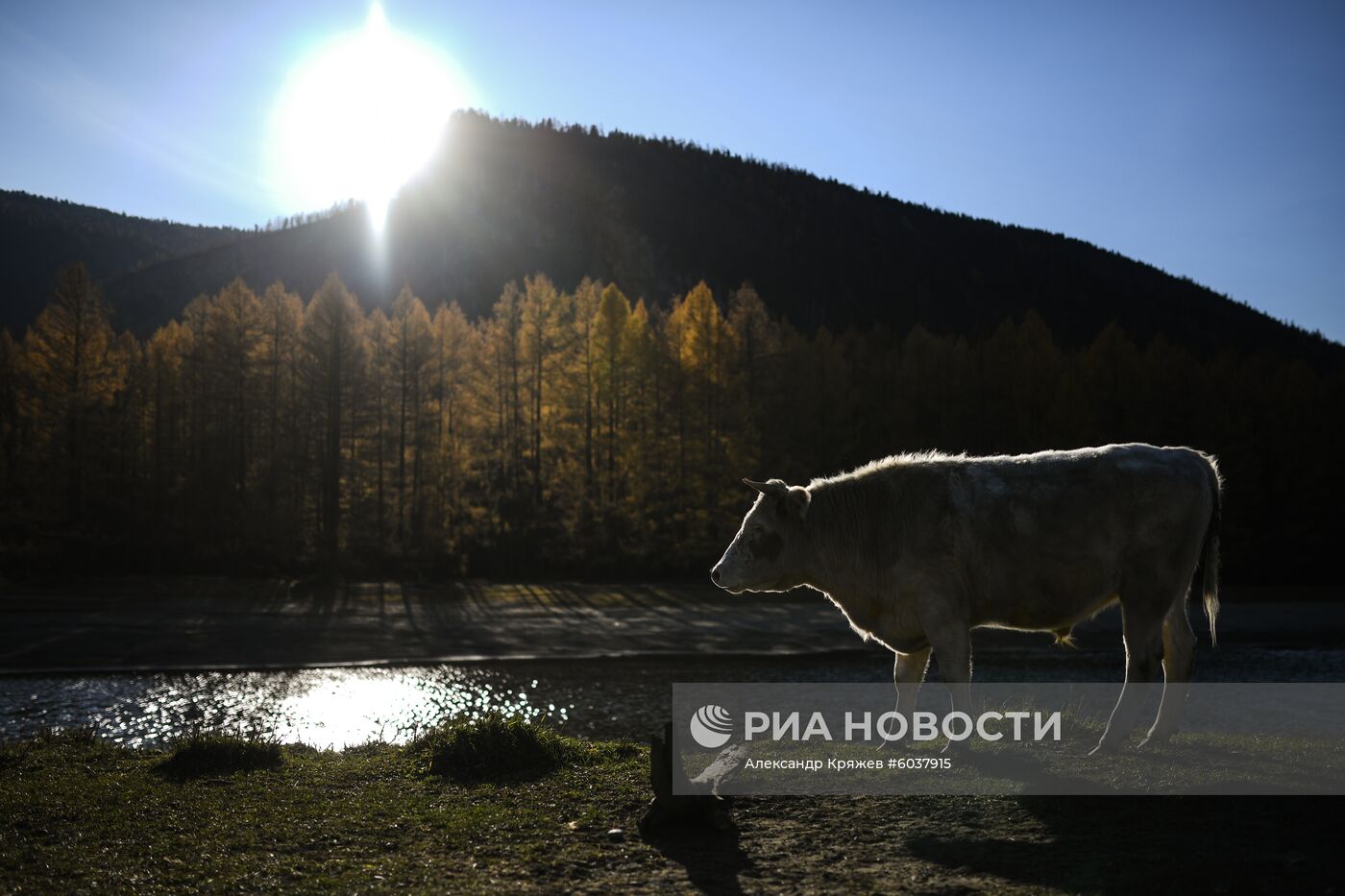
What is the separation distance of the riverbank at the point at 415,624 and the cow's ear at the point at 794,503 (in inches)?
740

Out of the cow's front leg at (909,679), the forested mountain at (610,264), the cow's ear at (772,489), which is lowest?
the cow's front leg at (909,679)

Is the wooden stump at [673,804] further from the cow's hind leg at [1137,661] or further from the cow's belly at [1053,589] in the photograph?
the cow's hind leg at [1137,661]

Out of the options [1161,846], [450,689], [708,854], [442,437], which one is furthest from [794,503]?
[442,437]

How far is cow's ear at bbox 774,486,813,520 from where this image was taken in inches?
354

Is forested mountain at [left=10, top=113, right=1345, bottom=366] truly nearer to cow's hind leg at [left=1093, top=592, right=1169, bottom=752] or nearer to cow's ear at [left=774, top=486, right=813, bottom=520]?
cow's ear at [left=774, top=486, right=813, bottom=520]

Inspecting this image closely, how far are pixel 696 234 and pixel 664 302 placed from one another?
1465 inches

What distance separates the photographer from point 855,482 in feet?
29.7

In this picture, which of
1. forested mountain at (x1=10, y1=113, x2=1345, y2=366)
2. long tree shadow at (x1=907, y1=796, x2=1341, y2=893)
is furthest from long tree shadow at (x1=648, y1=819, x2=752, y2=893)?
forested mountain at (x1=10, y1=113, x2=1345, y2=366)

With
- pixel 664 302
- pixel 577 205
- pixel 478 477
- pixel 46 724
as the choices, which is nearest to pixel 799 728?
pixel 46 724

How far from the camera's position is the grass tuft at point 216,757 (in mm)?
9492

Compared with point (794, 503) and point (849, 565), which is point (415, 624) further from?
point (849, 565)

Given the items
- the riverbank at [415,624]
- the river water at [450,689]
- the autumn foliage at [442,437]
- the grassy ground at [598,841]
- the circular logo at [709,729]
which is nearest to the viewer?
the grassy ground at [598,841]

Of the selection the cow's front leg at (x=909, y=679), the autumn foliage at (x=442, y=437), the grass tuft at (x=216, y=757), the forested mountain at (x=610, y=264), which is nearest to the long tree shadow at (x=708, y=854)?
the cow's front leg at (x=909, y=679)

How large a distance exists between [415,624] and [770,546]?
24.8 meters
